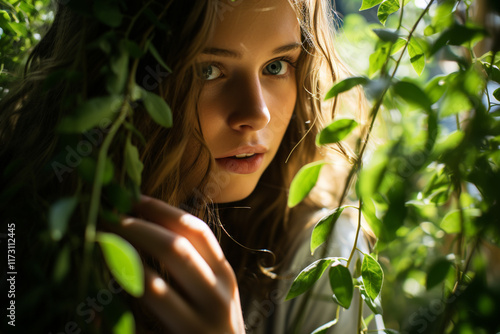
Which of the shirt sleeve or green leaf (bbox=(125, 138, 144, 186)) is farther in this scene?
the shirt sleeve

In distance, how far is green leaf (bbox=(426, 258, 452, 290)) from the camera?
1.19ft

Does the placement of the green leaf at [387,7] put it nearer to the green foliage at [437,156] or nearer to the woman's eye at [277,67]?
the green foliage at [437,156]

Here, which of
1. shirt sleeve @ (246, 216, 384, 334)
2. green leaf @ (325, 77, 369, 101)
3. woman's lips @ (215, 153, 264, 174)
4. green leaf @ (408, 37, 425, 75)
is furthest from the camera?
shirt sleeve @ (246, 216, 384, 334)

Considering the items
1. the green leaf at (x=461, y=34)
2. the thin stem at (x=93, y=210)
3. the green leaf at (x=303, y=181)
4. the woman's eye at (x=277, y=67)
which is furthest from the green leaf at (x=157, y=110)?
the woman's eye at (x=277, y=67)

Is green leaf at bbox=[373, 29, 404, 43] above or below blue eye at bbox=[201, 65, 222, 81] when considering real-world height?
above

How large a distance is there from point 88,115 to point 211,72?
436mm

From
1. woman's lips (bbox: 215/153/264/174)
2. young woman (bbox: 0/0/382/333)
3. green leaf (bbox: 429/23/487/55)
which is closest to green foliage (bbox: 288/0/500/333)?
green leaf (bbox: 429/23/487/55)

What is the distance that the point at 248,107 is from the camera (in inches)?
26.5

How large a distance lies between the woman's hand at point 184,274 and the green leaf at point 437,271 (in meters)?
0.20

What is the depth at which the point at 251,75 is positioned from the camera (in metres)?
0.69

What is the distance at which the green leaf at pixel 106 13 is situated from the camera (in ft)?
1.08

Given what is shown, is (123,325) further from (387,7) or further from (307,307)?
(307,307)

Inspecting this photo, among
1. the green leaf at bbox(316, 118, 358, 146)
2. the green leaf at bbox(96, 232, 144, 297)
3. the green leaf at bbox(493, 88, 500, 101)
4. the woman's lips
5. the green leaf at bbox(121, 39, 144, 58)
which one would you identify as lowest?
the woman's lips

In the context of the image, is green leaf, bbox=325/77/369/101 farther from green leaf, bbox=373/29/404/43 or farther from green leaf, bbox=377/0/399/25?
green leaf, bbox=377/0/399/25
